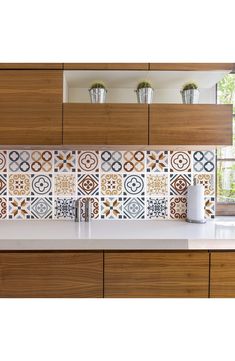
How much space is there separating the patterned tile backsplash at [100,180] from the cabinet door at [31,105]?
0.39 m

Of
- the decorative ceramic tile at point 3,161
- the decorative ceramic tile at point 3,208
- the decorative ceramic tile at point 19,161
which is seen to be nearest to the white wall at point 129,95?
the decorative ceramic tile at point 19,161

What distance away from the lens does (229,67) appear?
197cm

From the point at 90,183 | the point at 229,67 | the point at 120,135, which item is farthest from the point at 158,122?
the point at 90,183

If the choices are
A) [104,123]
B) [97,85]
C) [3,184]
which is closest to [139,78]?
[97,85]

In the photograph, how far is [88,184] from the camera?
7.80 feet

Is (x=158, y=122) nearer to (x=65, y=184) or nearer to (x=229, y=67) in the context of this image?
(x=229, y=67)

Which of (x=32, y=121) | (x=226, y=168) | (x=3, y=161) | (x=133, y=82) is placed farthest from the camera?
(x=226, y=168)

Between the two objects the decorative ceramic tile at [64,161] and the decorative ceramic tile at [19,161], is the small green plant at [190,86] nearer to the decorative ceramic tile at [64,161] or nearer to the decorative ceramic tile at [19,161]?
the decorative ceramic tile at [64,161]

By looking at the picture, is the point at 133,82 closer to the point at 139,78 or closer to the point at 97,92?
the point at 139,78

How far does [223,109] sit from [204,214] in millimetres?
903

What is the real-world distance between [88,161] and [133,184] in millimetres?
434

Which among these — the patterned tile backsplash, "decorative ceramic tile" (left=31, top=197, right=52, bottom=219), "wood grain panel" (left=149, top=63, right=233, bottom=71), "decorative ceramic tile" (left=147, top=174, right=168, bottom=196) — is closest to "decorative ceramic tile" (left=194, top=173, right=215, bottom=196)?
the patterned tile backsplash

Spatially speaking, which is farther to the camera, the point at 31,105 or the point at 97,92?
the point at 97,92

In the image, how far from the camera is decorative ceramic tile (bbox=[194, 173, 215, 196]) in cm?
240
